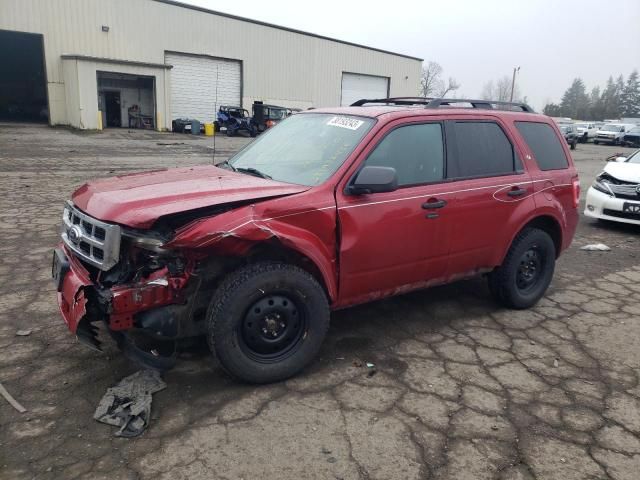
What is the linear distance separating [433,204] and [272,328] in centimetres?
156

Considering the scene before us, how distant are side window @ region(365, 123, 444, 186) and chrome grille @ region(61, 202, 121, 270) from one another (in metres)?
1.78

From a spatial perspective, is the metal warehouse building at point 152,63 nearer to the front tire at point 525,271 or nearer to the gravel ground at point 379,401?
the front tire at point 525,271

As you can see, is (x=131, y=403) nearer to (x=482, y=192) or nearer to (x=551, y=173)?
(x=482, y=192)

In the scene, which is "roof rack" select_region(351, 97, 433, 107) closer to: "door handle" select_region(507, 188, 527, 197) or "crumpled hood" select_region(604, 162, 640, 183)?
"door handle" select_region(507, 188, 527, 197)

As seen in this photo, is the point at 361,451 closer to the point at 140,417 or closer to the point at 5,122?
the point at 140,417

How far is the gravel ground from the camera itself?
106 inches

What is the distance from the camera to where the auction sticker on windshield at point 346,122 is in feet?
12.8

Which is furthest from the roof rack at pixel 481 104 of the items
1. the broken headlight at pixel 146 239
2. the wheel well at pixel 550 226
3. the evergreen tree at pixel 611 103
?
the evergreen tree at pixel 611 103

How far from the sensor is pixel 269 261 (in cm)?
332

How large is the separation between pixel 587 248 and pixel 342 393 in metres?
5.50

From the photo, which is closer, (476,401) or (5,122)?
(476,401)

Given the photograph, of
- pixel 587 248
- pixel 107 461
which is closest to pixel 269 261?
pixel 107 461

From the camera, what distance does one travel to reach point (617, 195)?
8.40 meters

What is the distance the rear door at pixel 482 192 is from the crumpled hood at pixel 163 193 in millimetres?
1438
